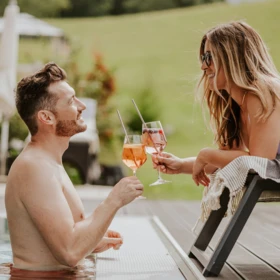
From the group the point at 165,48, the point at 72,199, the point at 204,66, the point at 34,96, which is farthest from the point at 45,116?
the point at 165,48

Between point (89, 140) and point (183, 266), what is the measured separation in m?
5.96

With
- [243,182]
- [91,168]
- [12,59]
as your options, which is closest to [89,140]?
[91,168]

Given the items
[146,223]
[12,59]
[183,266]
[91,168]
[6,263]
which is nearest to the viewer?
[183,266]

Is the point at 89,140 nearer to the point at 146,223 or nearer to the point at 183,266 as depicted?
the point at 146,223

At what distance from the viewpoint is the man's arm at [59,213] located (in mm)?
1982

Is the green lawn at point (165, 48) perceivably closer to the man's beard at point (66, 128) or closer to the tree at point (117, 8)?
the tree at point (117, 8)

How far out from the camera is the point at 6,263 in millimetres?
2486

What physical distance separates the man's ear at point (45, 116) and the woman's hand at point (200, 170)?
2.55 ft

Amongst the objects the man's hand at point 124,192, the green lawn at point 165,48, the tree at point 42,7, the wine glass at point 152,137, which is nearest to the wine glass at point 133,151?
the wine glass at point 152,137

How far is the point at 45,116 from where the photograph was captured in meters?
2.12

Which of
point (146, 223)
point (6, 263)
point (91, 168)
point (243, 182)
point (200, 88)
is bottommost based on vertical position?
point (91, 168)

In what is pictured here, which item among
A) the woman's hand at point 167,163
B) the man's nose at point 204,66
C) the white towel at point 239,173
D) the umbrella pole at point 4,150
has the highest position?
the man's nose at point 204,66

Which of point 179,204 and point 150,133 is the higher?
point 150,133

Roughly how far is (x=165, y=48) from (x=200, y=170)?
18.9 metres
